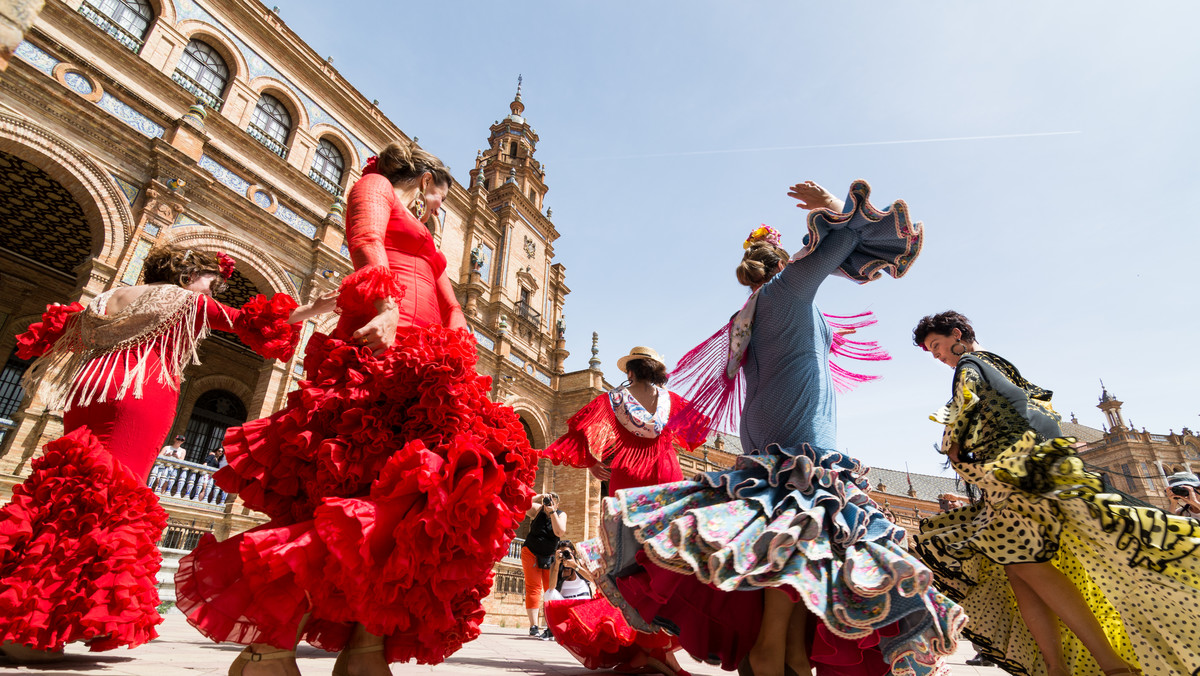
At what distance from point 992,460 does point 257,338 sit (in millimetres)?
3467

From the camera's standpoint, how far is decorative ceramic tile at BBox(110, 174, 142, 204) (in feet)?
30.5

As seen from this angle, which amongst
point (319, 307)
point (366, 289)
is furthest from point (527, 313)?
point (366, 289)

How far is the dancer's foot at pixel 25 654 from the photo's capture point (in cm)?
198

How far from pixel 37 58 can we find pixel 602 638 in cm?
1225

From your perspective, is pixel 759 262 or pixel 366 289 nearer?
pixel 366 289

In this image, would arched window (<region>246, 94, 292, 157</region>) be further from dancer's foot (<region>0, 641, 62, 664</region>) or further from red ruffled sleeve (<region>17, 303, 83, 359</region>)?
dancer's foot (<region>0, 641, 62, 664</region>)

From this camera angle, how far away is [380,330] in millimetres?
1686

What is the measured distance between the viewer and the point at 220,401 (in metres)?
14.4

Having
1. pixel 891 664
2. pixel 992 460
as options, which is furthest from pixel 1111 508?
pixel 891 664

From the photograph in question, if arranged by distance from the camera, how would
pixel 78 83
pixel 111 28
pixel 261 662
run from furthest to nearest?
pixel 111 28 → pixel 78 83 → pixel 261 662

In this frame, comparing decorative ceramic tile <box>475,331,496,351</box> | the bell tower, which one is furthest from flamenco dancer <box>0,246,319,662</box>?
the bell tower

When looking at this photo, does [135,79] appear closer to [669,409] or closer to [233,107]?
[233,107]

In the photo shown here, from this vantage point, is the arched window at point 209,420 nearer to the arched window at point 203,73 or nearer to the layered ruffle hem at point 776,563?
the arched window at point 203,73

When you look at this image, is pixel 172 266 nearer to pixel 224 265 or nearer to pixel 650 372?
pixel 224 265
